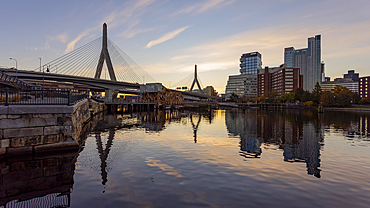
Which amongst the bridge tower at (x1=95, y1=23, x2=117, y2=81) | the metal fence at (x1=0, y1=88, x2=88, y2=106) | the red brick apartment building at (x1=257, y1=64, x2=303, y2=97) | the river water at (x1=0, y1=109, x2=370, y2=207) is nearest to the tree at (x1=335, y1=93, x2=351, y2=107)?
the red brick apartment building at (x1=257, y1=64, x2=303, y2=97)

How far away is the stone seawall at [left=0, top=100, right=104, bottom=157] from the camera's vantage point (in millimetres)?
11750

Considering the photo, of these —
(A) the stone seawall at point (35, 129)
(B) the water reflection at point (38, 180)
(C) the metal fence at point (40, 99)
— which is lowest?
(B) the water reflection at point (38, 180)

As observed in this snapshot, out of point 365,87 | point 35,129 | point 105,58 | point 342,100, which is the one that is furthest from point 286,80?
point 35,129

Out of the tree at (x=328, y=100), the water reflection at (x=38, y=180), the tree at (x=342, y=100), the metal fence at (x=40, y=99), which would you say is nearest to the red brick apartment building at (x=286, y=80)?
the tree at (x=328, y=100)

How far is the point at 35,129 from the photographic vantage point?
12320 mm

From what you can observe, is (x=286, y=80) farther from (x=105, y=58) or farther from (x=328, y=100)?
(x=105, y=58)

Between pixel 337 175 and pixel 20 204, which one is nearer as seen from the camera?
pixel 20 204

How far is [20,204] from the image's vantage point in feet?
23.4

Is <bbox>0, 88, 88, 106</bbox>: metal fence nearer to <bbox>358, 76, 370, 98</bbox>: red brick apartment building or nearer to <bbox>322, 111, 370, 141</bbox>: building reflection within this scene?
<bbox>322, 111, 370, 141</bbox>: building reflection

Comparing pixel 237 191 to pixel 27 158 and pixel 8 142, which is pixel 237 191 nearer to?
pixel 27 158

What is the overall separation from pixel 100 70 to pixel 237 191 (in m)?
77.3

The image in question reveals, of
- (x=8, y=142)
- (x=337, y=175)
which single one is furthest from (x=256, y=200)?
(x=8, y=142)

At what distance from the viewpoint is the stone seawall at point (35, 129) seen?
1175 centimetres

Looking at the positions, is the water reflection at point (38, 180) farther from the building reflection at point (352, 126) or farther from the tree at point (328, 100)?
the tree at point (328, 100)
